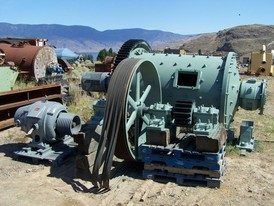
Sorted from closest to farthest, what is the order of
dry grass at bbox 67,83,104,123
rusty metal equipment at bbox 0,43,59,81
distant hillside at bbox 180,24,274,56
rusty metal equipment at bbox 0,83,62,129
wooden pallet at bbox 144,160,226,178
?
1. wooden pallet at bbox 144,160,226,178
2. rusty metal equipment at bbox 0,83,62,129
3. dry grass at bbox 67,83,104,123
4. rusty metal equipment at bbox 0,43,59,81
5. distant hillside at bbox 180,24,274,56

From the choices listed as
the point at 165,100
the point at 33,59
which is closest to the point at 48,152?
the point at 165,100

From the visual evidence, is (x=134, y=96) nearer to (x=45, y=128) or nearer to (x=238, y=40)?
(x=45, y=128)

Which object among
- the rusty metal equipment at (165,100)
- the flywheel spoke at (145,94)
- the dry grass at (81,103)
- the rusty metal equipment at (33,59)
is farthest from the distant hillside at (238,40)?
the flywheel spoke at (145,94)

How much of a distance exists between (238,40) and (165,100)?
62.0 metres

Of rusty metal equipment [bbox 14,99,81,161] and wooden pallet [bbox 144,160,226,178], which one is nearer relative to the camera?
wooden pallet [bbox 144,160,226,178]

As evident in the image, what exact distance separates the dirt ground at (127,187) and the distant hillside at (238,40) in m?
54.0

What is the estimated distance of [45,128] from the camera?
5.21 meters

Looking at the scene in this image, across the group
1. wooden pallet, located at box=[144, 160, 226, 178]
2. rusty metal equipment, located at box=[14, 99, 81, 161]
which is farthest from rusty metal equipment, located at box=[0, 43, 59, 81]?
wooden pallet, located at box=[144, 160, 226, 178]

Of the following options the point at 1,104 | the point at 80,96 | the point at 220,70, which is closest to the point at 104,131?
the point at 220,70

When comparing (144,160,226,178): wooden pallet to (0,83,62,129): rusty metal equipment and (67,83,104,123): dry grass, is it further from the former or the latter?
(0,83,62,129): rusty metal equipment

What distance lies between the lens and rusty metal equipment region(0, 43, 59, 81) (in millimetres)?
→ 10102

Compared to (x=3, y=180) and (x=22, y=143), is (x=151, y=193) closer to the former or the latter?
(x=3, y=180)

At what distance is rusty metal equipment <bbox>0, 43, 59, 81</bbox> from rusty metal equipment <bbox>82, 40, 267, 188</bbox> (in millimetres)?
4493

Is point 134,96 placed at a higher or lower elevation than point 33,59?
lower
